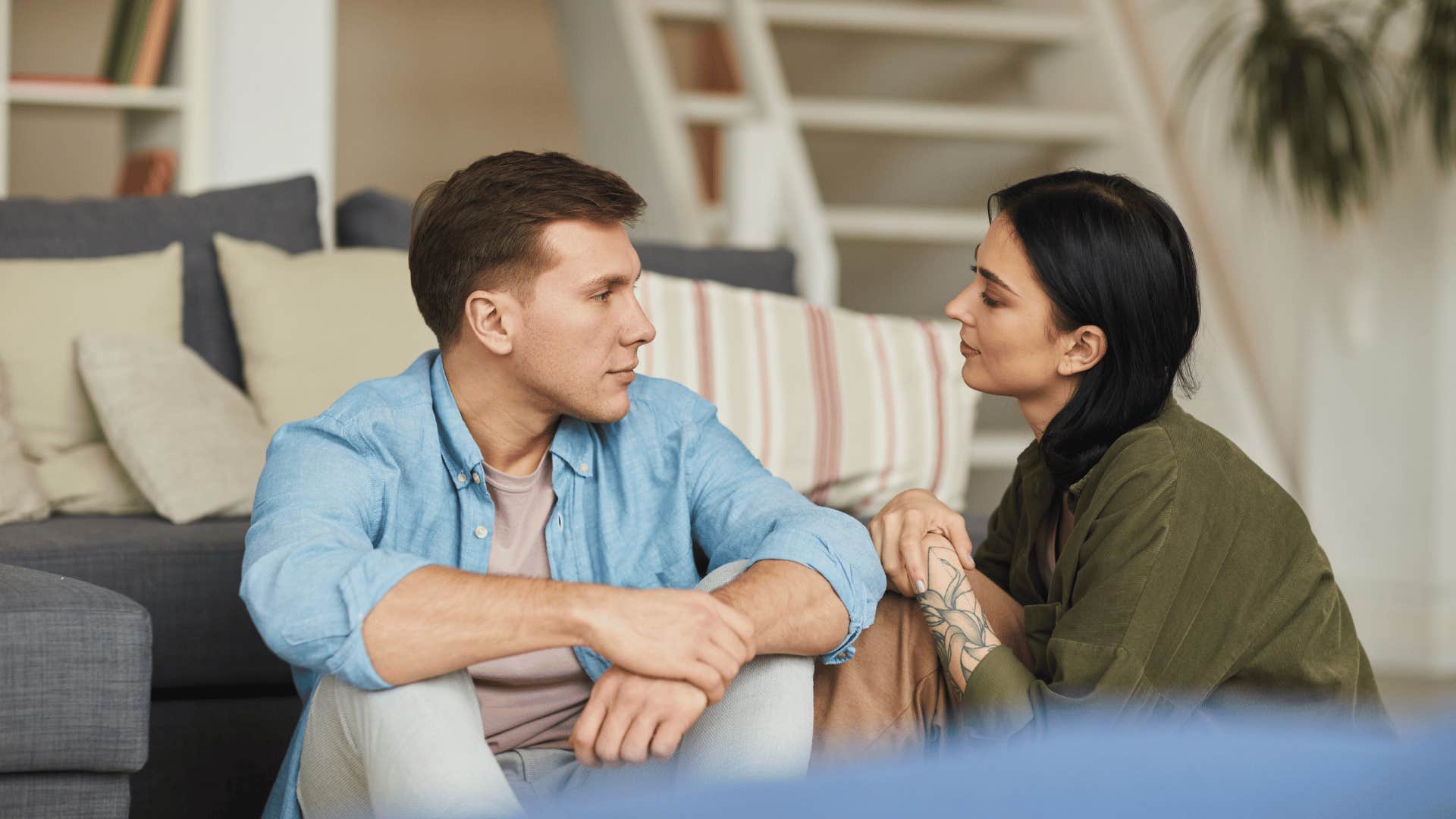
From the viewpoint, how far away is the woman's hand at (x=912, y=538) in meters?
1.37

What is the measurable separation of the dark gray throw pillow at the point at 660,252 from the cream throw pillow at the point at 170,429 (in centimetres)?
47

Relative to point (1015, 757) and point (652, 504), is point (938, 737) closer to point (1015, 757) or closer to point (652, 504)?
point (652, 504)

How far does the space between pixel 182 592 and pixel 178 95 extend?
5.28ft

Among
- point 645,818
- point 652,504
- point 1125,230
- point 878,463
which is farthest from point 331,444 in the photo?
point 878,463

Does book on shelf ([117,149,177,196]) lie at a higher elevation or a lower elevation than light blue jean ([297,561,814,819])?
higher

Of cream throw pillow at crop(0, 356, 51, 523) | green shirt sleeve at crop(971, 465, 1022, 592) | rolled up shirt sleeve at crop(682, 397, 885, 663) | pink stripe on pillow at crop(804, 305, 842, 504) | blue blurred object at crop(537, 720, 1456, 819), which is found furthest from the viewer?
pink stripe on pillow at crop(804, 305, 842, 504)

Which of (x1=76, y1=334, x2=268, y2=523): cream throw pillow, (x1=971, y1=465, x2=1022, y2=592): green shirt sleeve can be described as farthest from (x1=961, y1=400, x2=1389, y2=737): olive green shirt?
(x1=76, y1=334, x2=268, y2=523): cream throw pillow

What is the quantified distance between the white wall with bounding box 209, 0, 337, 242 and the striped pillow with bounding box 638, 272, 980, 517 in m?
1.15

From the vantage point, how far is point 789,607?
1.22m

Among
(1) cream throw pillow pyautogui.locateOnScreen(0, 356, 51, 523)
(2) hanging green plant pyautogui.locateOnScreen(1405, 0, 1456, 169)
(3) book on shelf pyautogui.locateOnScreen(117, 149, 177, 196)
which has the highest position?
(2) hanging green plant pyautogui.locateOnScreen(1405, 0, 1456, 169)

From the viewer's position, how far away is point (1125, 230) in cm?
134

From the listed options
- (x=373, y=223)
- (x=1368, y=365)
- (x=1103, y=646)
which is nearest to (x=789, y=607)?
(x=1103, y=646)

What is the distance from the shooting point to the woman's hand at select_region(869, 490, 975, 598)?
1.37 meters

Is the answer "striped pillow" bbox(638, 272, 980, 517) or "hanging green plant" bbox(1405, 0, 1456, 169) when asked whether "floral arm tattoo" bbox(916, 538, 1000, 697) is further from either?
"hanging green plant" bbox(1405, 0, 1456, 169)
